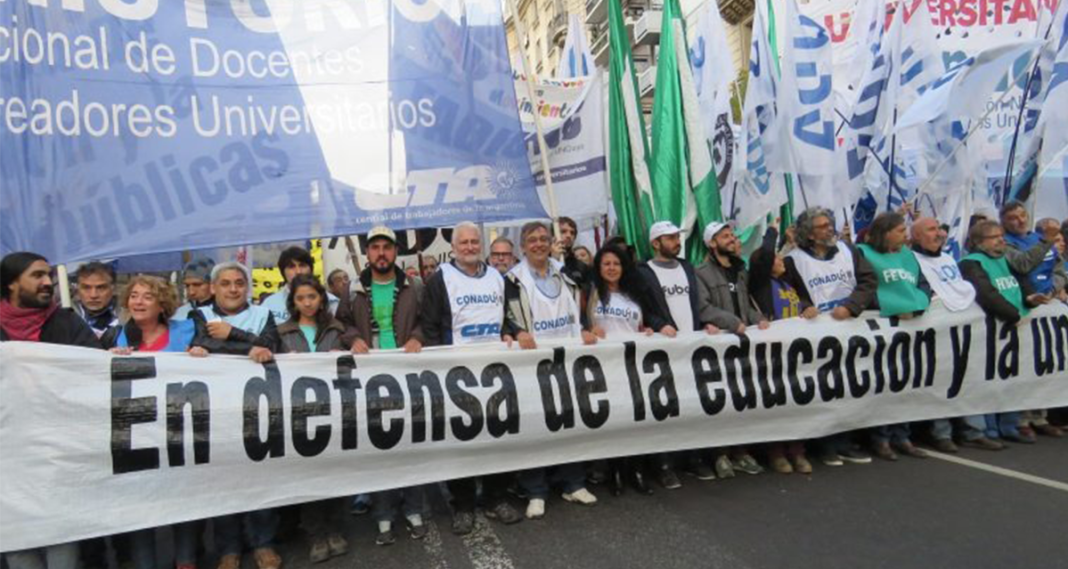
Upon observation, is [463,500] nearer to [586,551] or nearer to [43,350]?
[586,551]

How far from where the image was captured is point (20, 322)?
310cm

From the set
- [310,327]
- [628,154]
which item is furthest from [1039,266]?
[310,327]

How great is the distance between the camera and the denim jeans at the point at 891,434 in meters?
4.57

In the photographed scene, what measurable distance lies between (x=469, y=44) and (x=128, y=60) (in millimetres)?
2013

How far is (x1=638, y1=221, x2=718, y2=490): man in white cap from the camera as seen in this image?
4293 millimetres

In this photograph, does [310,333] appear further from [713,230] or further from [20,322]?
[713,230]

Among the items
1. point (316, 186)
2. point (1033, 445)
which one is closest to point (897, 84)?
point (1033, 445)

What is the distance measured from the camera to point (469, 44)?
4.53 meters

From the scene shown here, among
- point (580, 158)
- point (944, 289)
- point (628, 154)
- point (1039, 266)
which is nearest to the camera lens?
point (944, 289)

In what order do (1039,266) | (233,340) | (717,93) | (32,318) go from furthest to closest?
(717,93), (1039,266), (233,340), (32,318)

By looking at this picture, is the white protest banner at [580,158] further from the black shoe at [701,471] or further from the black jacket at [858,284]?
the black shoe at [701,471]

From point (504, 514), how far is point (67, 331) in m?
2.35

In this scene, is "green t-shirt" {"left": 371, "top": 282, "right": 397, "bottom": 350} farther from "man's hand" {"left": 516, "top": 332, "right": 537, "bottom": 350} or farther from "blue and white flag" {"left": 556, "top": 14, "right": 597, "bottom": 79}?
"blue and white flag" {"left": 556, "top": 14, "right": 597, "bottom": 79}

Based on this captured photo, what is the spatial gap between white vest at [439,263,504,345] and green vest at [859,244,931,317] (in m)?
2.65
